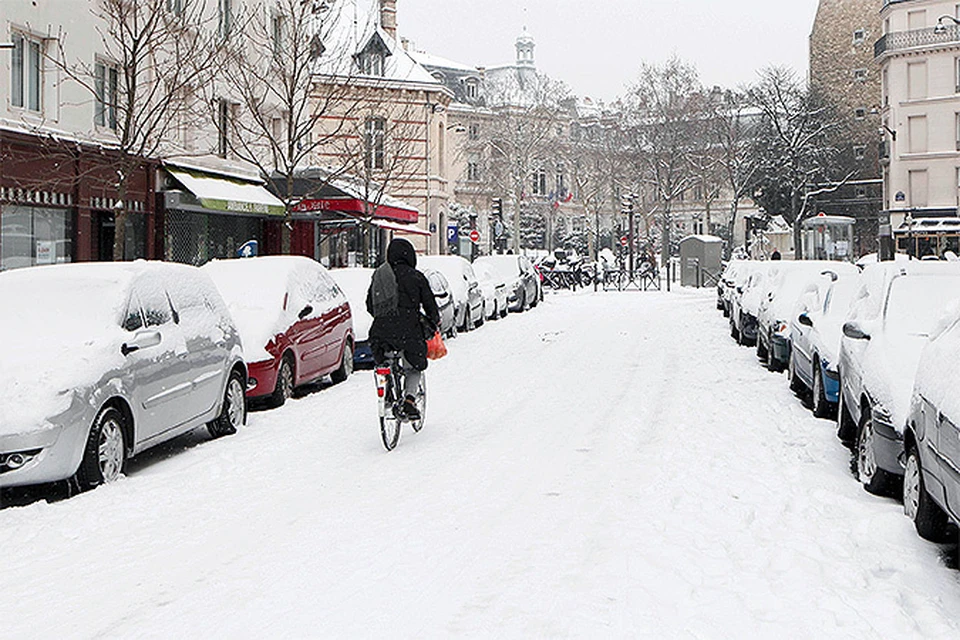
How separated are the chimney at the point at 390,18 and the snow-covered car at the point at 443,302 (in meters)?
40.2

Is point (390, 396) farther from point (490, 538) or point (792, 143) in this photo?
point (792, 143)

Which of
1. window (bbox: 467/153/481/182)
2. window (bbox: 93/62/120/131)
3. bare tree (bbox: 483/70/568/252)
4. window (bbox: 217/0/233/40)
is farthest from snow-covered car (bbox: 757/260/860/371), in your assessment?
window (bbox: 467/153/481/182)

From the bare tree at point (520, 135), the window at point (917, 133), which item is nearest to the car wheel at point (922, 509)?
the bare tree at point (520, 135)

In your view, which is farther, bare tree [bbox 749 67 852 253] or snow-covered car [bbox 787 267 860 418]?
bare tree [bbox 749 67 852 253]

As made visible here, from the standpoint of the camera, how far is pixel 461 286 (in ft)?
81.5

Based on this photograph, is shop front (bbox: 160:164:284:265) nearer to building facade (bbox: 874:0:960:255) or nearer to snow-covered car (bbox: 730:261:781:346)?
snow-covered car (bbox: 730:261:781:346)

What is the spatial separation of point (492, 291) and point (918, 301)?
19684 mm

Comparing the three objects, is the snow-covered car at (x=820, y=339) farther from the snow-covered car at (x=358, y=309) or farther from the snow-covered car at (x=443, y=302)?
the snow-covered car at (x=443, y=302)

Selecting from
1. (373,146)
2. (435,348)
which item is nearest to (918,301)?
(435,348)

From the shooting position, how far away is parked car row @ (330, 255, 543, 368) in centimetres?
1784

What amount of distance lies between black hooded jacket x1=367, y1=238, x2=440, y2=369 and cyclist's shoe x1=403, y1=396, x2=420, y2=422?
308mm

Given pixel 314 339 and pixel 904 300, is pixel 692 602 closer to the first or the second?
pixel 904 300

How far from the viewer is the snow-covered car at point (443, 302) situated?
21.5 m

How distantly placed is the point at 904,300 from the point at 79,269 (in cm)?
699
